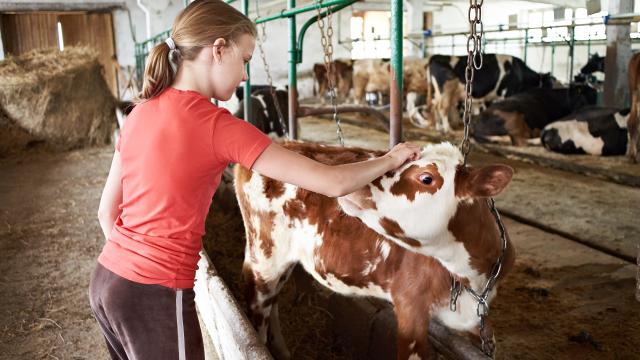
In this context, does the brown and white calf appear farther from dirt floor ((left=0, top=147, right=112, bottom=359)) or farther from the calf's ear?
dirt floor ((left=0, top=147, right=112, bottom=359))

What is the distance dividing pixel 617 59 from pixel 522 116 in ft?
7.56

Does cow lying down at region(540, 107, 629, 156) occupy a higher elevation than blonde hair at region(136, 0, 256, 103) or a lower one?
lower

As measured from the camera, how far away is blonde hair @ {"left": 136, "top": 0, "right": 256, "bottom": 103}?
1.49 m

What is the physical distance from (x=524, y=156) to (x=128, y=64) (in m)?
12.4

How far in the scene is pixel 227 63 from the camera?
1540 mm

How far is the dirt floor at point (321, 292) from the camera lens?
3.02m

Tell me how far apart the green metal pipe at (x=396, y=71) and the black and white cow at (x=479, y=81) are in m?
9.50

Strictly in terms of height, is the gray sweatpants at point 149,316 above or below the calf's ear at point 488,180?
below

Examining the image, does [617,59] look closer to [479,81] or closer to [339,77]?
[479,81]

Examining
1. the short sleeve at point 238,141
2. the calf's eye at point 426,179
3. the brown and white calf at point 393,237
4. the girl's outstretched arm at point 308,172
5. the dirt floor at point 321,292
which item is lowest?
the dirt floor at point 321,292

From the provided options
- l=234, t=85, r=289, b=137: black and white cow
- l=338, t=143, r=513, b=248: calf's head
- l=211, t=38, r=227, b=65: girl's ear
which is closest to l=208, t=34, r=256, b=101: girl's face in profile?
l=211, t=38, r=227, b=65: girl's ear

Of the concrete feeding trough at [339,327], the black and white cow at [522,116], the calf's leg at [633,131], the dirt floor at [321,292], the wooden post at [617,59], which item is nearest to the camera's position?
the concrete feeding trough at [339,327]

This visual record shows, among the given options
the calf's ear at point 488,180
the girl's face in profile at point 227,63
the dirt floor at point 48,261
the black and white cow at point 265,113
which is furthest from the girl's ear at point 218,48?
the black and white cow at point 265,113

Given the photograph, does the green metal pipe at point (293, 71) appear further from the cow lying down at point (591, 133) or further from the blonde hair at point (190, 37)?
the cow lying down at point (591, 133)
